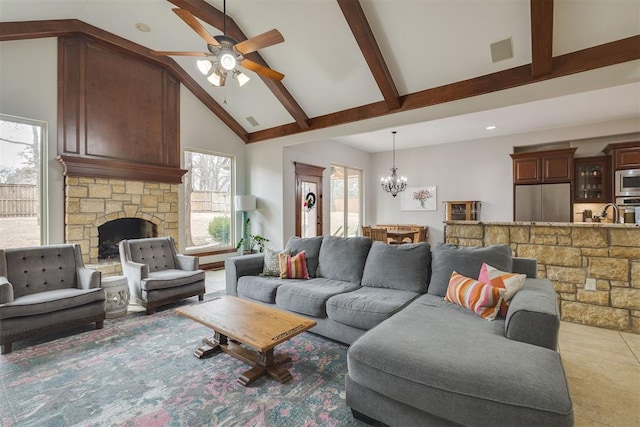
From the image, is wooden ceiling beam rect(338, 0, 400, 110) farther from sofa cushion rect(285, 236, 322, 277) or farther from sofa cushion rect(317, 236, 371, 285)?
sofa cushion rect(285, 236, 322, 277)

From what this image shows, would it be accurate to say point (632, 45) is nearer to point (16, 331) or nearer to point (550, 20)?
point (550, 20)

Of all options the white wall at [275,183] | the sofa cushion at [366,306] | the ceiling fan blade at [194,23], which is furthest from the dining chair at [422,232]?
the ceiling fan blade at [194,23]

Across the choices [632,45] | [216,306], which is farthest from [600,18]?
[216,306]

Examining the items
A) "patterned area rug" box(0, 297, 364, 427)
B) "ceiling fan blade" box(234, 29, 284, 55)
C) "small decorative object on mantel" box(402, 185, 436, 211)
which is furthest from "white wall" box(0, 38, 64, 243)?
"small decorative object on mantel" box(402, 185, 436, 211)

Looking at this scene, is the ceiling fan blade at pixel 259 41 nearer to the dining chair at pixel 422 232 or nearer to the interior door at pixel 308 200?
the interior door at pixel 308 200

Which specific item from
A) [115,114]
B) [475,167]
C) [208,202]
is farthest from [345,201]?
[115,114]

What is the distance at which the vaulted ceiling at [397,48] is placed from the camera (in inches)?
119

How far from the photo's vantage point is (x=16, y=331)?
2.57 metres

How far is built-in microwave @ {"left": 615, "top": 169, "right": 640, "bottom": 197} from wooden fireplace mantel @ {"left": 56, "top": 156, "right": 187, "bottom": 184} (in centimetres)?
793

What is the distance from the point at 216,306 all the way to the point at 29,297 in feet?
6.24

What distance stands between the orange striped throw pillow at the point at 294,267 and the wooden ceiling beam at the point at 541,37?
3402mm

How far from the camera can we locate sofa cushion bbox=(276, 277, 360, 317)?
8.83ft

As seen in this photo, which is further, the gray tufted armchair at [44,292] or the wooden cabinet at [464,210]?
the wooden cabinet at [464,210]

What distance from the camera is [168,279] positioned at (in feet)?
11.8
